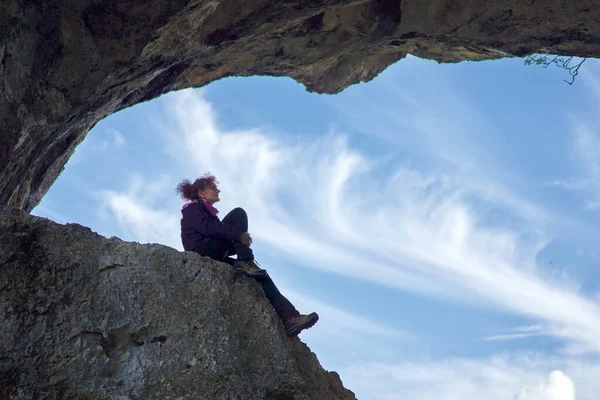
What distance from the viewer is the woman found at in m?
8.35

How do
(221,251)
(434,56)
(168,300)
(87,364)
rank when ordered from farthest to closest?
(434,56) → (221,251) → (168,300) → (87,364)

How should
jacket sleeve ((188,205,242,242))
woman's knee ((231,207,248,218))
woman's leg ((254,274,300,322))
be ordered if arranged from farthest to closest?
1. woman's knee ((231,207,248,218))
2. jacket sleeve ((188,205,242,242))
3. woman's leg ((254,274,300,322))

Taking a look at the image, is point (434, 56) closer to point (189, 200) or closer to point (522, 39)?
point (522, 39)

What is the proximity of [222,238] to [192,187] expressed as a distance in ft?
3.30

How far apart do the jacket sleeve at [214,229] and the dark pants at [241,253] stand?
6.6 inches

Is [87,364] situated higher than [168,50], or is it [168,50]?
[168,50]

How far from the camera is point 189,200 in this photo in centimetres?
927

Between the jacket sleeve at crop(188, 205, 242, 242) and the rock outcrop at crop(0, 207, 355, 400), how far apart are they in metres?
0.53

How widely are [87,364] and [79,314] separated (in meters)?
0.61

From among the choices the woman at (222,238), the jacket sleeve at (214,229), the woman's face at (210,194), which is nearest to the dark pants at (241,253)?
the woman at (222,238)

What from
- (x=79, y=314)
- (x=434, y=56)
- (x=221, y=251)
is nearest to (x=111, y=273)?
(x=79, y=314)

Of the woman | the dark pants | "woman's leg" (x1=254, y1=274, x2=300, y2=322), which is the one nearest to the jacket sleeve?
the woman

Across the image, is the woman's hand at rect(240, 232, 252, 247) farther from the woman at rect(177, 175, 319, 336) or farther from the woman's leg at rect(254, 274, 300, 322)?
the woman's leg at rect(254, 274, 300, 322)

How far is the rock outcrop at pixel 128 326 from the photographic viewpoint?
23.0ft
